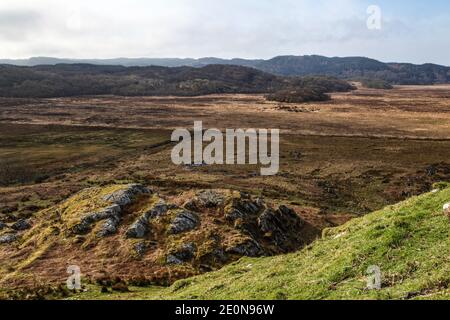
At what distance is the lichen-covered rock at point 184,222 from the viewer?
111 ft

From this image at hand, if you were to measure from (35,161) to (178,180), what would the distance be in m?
32.2

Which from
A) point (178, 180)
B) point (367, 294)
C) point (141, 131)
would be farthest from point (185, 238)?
point (141, 131)

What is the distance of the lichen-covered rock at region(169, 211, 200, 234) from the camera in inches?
1337

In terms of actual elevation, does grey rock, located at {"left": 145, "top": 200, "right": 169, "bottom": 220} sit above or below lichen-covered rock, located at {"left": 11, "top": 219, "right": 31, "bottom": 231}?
above

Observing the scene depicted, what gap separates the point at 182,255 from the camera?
31.5 meters

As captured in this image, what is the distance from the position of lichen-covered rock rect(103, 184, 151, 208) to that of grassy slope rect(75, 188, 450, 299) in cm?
1386

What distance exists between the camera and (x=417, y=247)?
57.9ft

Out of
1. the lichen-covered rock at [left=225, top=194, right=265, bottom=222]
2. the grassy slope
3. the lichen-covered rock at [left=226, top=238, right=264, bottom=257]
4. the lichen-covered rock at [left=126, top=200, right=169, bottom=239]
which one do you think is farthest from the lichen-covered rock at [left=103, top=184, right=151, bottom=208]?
the grassy slope

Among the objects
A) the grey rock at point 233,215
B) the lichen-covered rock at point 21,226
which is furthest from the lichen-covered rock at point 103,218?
the grey rock at point 233,215

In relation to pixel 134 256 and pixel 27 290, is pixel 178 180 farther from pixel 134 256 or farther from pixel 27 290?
pixel 27 290

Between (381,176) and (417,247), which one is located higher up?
(417,247)

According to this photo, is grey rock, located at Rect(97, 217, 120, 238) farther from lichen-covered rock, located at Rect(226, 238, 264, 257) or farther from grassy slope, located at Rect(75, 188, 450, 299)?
grassy slope, located at Rect(75, 188, 450, 299)

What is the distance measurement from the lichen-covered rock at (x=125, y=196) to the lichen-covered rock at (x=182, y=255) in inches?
305

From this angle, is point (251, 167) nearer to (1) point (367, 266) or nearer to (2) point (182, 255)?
(2) point (182, 255)
